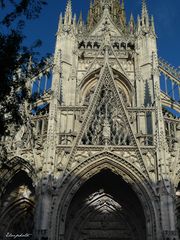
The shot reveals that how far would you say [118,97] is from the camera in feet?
51.8

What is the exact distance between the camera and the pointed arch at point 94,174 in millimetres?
12461

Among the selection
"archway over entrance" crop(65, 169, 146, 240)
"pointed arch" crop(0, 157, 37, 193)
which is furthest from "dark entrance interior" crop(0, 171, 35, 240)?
"archway over entrance" crop(65, 169, 146, 240)

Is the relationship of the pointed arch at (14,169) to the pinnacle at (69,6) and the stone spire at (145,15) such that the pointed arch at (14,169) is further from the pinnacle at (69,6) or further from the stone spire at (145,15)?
the pinnacle at (69,6)

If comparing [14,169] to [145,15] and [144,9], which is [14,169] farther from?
[144,9]

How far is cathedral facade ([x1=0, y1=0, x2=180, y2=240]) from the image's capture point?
12695 millimetres

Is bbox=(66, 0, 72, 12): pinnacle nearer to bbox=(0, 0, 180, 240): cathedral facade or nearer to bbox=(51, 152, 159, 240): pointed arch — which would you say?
bbox=(0, 0, 180, 240): cathedral facade

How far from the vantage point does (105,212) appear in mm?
15406

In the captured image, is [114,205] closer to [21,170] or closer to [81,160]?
[81,160]

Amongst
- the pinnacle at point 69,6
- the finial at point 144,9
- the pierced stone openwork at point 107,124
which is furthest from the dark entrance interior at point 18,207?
the finial at point 144,9

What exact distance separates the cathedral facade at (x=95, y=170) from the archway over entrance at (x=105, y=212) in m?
0.04

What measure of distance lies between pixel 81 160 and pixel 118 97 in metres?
3.58

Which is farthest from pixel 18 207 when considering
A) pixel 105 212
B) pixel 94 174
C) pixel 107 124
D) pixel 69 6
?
pixel 69 6

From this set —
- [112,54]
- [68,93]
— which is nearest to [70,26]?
[112,54]

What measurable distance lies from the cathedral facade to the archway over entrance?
4 centimetres
